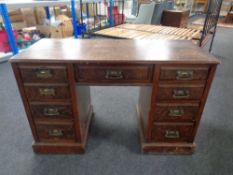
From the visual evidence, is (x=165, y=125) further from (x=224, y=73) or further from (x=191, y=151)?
(x=224, y=73)

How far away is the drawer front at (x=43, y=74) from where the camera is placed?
37.2 inches

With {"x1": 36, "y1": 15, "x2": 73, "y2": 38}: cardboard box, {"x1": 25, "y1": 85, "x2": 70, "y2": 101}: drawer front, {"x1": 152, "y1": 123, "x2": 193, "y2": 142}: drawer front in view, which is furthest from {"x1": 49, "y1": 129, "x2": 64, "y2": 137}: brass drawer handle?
{"x1": 36, "y1": 15, "x2": 73, "y2": 38}: cardboard box

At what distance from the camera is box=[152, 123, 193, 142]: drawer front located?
119 centimetres

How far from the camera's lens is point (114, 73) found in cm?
98

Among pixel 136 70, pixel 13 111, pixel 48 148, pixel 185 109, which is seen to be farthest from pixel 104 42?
pixel 13 111

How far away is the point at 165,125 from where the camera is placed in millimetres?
1183

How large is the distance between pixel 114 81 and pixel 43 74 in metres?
0.40

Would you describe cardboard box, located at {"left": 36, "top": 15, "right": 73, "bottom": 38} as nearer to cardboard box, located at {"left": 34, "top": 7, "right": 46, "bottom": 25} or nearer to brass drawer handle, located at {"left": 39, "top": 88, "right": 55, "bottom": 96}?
cardboard box, located at {"left": 34, "top": 7, "right": 46, "bottom": 25}

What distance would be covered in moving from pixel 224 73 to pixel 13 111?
2.78 metres

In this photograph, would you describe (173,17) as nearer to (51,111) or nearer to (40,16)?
(40,16)

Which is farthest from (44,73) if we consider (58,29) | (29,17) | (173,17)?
(173,17)

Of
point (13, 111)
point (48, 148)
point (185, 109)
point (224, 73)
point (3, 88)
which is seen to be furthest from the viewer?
point (224, 73)

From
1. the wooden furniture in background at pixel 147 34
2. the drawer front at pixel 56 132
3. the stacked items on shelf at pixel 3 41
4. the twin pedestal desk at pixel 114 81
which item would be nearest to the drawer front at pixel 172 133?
the twin pedestal desk at pixel 114 81

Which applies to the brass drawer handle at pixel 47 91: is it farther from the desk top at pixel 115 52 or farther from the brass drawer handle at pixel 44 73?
the desk top at pixel 115 52
